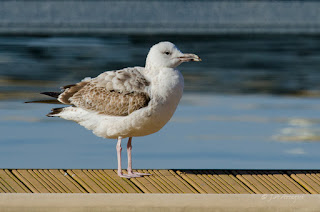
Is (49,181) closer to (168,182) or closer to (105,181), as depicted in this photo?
(105,181)

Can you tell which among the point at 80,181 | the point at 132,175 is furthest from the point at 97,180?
the point at 132,175

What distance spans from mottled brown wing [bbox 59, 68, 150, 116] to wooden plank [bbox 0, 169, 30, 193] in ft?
4.45

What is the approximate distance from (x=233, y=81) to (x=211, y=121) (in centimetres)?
1089

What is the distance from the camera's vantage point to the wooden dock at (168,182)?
429 inches

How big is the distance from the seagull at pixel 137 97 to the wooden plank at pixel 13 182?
4.33 ft

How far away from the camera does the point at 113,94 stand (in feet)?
37.9

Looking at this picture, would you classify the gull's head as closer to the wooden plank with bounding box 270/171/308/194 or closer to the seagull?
the seagull

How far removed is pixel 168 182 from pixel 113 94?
149 centimetres

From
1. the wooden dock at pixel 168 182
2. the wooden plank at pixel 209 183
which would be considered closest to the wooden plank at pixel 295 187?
the wooden dock at pixel 168 182

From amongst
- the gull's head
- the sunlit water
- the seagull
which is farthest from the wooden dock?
the sunlit water

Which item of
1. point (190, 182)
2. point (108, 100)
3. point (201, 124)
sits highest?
point (108, 100)

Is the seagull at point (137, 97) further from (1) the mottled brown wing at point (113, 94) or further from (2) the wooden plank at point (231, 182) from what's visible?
(2) the wooden plank at point (231, 182)

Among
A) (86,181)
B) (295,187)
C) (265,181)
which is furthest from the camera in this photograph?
(265,181)

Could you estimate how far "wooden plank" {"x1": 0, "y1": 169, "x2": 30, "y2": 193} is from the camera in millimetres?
10798
